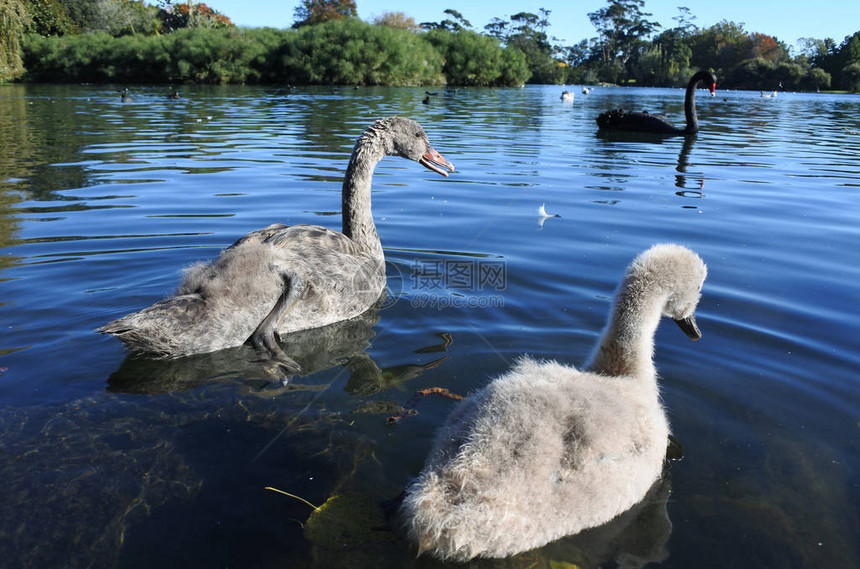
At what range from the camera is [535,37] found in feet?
415

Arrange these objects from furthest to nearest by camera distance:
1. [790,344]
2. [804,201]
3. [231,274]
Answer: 1. [804,201]
2. [790,344]
3. [231,274]

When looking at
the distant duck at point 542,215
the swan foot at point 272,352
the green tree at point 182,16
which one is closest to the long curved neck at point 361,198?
the swan foot at point 272,352

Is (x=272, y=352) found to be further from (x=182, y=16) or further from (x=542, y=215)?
(x=182, y=16)

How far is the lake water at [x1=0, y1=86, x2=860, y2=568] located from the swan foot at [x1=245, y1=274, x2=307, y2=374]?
14 cm

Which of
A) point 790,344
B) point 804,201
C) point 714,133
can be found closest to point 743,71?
point 714,133

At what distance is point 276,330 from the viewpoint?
479 centimetres

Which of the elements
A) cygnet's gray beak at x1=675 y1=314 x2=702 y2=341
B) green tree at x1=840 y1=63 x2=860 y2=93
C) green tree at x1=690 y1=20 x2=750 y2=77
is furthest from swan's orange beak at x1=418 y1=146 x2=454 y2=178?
green tree at x1=690 y1=20 x2=750 y2=77

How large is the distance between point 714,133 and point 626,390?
19939 millimetres

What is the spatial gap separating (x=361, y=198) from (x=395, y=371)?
2.48m

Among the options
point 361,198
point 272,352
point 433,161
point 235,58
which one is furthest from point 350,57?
point 272,352

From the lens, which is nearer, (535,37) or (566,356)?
(566,356)

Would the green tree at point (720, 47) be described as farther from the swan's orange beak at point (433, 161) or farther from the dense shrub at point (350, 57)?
the swan's orange beak at point (433, 161)

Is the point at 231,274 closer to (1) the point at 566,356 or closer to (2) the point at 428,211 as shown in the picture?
(1) the point at 566,356

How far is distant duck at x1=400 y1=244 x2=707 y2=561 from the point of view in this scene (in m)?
2.48
